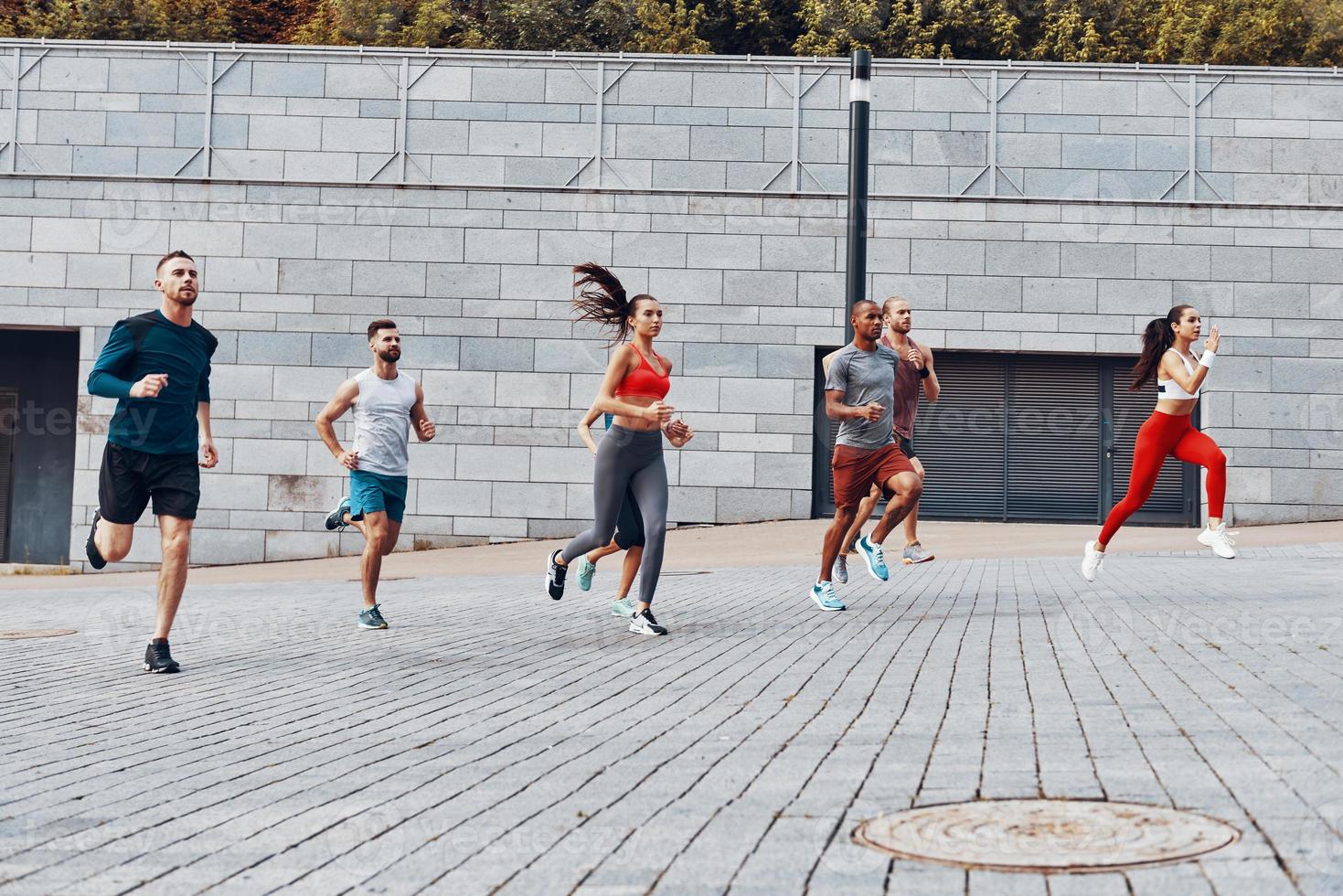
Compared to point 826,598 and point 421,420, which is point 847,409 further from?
point 421,420

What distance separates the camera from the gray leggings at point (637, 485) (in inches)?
316

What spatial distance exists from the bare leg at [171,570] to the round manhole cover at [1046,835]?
4483mm

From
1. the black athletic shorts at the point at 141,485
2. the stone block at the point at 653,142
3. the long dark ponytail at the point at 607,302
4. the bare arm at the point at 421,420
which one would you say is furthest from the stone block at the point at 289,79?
the black athletic shorts at the point at 141,485

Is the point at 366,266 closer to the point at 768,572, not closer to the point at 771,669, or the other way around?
the point at 768,572

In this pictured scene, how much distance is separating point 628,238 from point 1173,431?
387 inches

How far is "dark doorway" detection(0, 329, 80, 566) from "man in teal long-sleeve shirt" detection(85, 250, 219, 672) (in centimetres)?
1367

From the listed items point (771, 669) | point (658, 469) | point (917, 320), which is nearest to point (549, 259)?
point (917, 320)

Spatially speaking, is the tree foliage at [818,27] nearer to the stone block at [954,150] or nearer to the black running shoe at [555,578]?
the stone block at [954,150]

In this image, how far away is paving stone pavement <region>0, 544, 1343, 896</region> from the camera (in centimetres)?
322

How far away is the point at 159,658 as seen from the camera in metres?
6.84

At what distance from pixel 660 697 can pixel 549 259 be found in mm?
13274

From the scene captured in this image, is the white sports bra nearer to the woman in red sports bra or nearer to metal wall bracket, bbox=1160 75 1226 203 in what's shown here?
the woman in red sports bra

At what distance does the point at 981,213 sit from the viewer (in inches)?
717

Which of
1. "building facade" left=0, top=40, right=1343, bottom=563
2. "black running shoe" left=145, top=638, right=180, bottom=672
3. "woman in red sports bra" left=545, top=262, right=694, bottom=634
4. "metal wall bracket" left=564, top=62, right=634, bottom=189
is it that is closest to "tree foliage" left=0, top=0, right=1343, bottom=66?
"metal wall bracket" left=564, top=62, right=634, bottom=189
